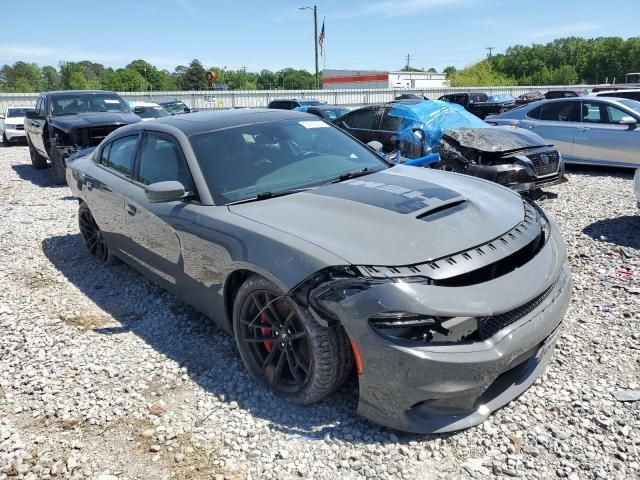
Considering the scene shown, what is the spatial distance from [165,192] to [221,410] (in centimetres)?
140

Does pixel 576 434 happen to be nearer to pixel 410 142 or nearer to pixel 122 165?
pixel 122 165

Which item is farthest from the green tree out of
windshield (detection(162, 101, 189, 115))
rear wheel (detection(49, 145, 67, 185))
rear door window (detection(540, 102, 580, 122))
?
rear door window (detection(540, 102, 580, 122))

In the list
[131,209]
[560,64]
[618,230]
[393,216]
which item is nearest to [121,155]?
[131,209]

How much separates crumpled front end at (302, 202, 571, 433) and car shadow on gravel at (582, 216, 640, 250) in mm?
3370

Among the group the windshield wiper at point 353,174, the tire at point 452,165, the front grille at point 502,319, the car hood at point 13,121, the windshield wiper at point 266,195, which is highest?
the car hood at point 13,121

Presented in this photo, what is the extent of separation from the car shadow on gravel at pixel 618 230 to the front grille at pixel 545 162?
123 cm

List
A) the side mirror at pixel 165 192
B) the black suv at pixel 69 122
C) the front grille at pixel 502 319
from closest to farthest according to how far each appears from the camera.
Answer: the front grille at pixel 502 319 → the side mirror at pixel 165 192 → the black suv at pixel 69 122

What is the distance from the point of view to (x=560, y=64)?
325 ft

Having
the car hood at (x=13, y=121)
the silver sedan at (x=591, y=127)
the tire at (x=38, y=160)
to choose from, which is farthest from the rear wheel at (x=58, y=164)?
the car hood at (x=13, y=121)

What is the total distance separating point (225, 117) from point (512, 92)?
37635mm

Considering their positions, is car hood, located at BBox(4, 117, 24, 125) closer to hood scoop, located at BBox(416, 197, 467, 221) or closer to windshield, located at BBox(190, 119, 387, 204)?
windshield, located at BBox(190, 119, 387, 204)

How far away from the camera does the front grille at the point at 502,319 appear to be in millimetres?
2264

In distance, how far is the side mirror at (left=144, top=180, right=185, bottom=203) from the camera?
311cm

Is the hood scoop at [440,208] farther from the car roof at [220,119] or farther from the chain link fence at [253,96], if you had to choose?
the chain link fence at [253,96]
